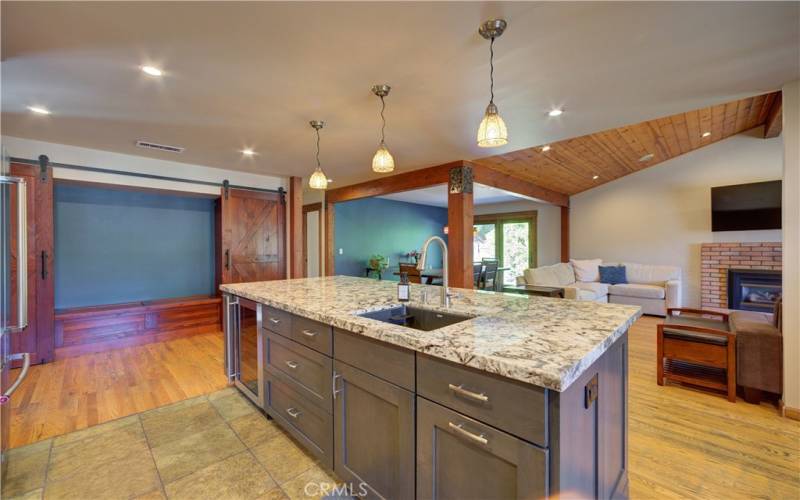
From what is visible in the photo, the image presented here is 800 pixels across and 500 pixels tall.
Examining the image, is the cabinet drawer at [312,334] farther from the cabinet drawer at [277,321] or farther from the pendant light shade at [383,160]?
the pendant light shade at [383,160]

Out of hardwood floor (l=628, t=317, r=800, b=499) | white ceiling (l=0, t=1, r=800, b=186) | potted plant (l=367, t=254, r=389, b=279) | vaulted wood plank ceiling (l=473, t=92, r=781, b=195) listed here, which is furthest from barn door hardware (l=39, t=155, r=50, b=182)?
hardwood floor (l=628, t=317, r=800, b=499)

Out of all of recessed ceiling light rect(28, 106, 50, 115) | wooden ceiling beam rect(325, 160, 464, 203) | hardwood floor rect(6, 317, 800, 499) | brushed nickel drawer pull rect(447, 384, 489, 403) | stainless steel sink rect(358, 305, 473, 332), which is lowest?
hardwood floor rect(6, 317, 800, 499)

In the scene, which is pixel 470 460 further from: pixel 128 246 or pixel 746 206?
pixel 746 206

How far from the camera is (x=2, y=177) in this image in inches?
62.6

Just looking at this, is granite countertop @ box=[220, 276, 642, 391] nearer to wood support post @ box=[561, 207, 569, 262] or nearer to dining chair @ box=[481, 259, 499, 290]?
dining chair @ box=[481, 259, 499, 290]

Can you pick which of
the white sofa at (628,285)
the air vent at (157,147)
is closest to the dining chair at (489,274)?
the white sofa at (628,285)

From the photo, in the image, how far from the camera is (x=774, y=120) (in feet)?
14.7

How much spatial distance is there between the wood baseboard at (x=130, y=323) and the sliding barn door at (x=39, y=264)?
14 centimetres

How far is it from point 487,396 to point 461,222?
11.2ft

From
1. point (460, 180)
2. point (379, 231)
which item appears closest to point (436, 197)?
point (379, 231)

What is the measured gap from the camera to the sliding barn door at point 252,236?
4.86 m


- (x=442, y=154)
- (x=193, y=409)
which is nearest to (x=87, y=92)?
(x=193, y=409)

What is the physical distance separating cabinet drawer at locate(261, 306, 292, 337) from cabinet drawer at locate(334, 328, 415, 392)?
0.49 m

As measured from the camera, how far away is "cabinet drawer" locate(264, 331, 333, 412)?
1667 millimetres
